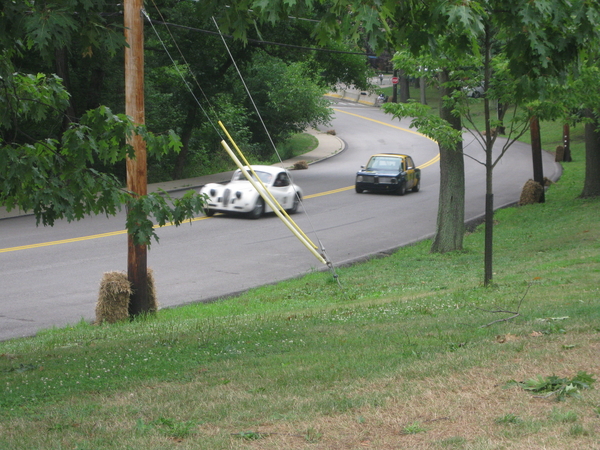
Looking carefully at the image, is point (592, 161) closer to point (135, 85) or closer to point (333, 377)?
point (135, 85)

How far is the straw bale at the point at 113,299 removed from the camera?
11.5m

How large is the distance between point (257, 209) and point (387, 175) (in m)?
8.01

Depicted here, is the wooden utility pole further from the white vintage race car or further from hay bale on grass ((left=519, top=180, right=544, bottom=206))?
hay bale on grass ((left=519, top=180, right=544, bottom=206))

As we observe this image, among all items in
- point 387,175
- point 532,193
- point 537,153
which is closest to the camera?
point 532,193

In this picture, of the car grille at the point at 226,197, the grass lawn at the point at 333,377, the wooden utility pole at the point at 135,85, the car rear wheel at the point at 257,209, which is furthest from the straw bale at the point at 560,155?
the wooden utility pole at the point at 135,85

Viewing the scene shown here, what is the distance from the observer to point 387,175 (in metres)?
28.7

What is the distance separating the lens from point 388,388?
5.43 metres

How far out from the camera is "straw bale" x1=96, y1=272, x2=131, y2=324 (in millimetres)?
11531

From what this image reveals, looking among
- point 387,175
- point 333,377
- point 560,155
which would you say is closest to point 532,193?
point 387,175

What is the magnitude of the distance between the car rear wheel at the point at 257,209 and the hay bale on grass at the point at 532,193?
9990mm

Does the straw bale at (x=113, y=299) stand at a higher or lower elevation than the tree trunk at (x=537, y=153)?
lower

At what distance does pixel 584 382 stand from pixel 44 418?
13.1 ft

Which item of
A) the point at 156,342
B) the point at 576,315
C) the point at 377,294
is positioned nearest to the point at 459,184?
the point at 377,294

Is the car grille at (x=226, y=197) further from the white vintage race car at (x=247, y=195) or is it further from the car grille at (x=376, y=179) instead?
the car grille at (x=376, y=179)
